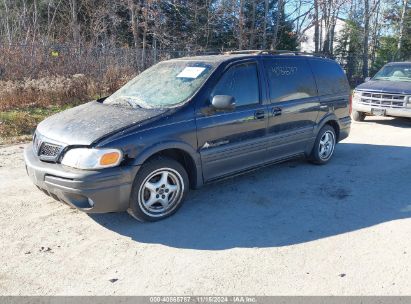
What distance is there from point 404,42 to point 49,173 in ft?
110

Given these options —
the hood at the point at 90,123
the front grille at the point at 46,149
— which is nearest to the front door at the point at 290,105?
the hood at the point at 90,123

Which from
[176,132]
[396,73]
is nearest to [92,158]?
[176,132]

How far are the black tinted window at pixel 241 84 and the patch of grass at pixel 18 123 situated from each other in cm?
504

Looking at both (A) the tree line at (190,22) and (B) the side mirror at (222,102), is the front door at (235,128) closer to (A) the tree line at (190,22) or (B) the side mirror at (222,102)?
(B) the side mirror at (222,102)

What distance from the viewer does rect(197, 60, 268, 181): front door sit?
4.62m

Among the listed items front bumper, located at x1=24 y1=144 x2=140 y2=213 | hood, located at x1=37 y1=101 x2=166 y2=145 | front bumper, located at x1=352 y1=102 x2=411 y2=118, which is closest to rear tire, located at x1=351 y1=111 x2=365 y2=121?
front bumper, located at x1=352 y1=102 x2=411 y2=118

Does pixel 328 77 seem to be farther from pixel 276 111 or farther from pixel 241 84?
pixel 241 84

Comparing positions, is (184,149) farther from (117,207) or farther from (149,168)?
(117,207)

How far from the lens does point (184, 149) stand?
4.37 metres

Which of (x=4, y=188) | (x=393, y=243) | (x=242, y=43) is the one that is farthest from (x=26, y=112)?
(x=242, y=43)

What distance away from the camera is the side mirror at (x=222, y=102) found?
447 centimetres

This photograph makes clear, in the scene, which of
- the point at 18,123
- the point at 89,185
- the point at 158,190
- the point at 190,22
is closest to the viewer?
the point at 89,185

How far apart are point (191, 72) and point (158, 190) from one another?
1.55m

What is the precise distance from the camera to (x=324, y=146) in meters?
6.56
